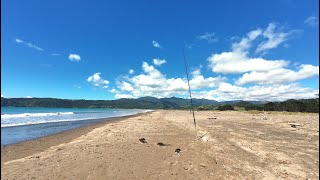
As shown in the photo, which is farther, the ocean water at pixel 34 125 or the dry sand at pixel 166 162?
the ocean water at pixel 34 125

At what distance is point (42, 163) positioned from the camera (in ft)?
36.2

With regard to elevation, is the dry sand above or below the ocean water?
below

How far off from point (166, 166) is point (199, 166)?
1.30 metres

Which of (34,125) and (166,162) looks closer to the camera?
(166,162)

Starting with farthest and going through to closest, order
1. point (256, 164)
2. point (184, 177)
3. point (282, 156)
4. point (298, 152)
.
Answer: point (298, 152) < point (282, 156) < point (256, 164) < point (184, 177)

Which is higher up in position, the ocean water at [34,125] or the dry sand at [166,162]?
the ocean water at [34,125]

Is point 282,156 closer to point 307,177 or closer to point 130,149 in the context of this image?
point 307,177

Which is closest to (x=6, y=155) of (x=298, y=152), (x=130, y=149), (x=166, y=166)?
(x=130, y=149)

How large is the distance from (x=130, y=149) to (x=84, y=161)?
130 inches

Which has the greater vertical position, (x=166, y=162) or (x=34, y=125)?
(x=34, y=125)

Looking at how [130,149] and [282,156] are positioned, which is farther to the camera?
Result: [130,149]

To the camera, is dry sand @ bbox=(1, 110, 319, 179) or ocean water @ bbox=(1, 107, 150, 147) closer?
dry sand @ bbox=(1, 110, 319, 179)

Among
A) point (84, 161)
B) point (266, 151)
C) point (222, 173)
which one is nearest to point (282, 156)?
point (266, 151)

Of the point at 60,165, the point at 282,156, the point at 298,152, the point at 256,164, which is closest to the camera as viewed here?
the point at 60,165
